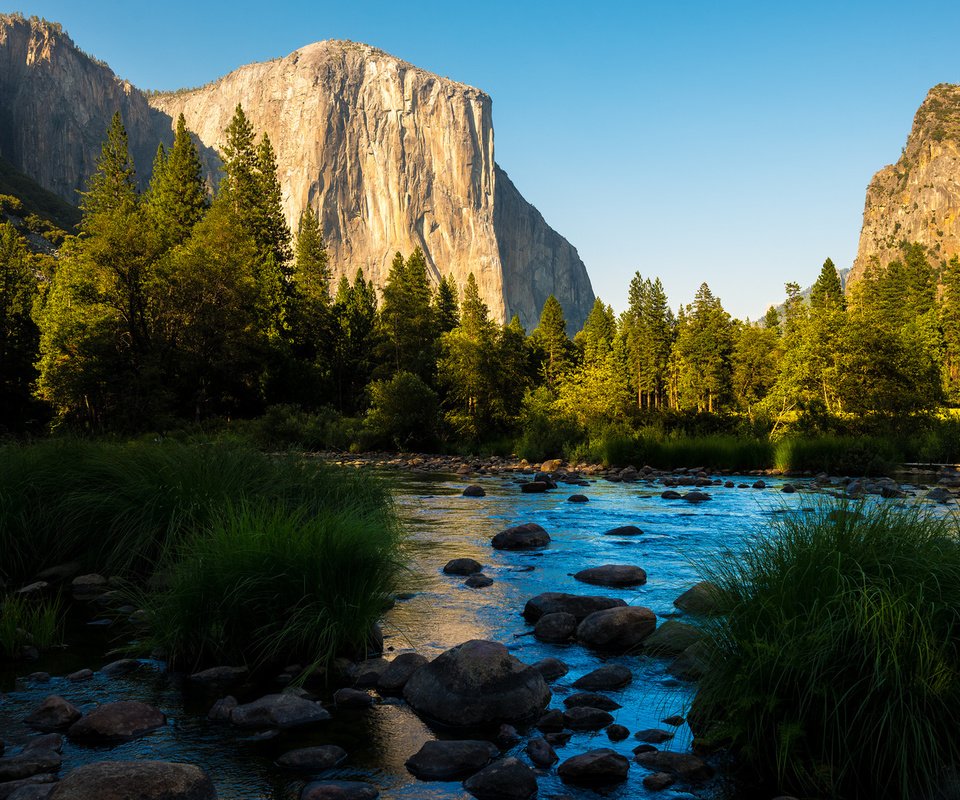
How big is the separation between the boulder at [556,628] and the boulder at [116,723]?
306 centimetres

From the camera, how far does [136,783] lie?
3.19 meters

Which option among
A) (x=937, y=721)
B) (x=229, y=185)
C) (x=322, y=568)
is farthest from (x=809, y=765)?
(x=229, y=185)

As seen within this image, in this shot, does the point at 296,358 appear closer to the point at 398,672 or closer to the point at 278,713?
the point at 398,672

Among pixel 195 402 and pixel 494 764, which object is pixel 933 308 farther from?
pixel 494 764

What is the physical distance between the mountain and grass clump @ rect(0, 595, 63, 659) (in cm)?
17001

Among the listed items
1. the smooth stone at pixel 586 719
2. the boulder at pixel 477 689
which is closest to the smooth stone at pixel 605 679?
the boulder at pixel 477 689

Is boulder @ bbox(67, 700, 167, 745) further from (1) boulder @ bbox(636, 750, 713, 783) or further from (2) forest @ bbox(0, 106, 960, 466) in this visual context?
(2) forest @ bbox(0, 106, 960, 466)

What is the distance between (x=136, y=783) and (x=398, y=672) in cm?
215

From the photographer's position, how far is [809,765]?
11.1 feet

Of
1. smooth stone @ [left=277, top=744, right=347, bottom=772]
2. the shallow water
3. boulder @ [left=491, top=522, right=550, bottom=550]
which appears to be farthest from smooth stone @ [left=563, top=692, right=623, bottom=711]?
boulder @ [left=491, top=522, right=550, bottom=550]

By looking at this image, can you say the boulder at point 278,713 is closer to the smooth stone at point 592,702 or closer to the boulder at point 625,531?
the smooth stone at point 592,702

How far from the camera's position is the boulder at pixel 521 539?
10.4 meters

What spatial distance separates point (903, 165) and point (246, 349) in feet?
685

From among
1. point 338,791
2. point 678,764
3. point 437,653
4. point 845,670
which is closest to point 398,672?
point 437,653
